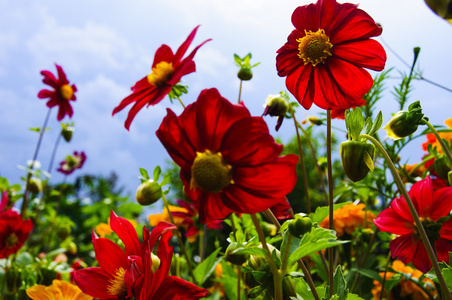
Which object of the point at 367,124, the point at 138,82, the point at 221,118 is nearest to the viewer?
the point at 221,118

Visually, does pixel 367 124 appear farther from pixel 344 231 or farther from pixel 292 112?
pixel 344 231

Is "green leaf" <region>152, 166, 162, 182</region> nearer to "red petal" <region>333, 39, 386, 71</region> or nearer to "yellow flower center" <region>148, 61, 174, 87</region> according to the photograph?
"yellow flower center" <region>148, 61, 174, 87</region>

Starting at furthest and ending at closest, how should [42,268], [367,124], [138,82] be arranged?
[42,268] → [138,82] → [367,124]

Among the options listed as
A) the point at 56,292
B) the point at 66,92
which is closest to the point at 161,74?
the point at 56,292

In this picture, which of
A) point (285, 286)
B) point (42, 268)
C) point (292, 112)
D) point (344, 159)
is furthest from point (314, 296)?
point (42, 268)

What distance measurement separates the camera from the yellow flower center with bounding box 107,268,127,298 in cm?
48

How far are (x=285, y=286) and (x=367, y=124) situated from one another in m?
0.22

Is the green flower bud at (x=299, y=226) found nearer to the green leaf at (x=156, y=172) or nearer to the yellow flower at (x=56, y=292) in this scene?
the green leaf at (x=156, y=172)

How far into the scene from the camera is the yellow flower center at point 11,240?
3.03 feet

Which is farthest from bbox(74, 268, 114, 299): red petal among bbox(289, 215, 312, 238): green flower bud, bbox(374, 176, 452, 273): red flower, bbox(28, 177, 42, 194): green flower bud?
bbox(28, 177, 42, 194): green flower bud

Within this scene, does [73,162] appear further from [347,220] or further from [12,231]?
[347,220]

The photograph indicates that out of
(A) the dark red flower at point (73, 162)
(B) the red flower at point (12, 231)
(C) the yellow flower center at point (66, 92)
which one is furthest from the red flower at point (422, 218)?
(A) the dark red flower at point (73, 162)

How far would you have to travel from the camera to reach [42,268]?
0.82 m

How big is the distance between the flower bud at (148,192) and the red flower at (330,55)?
0.24 metres
